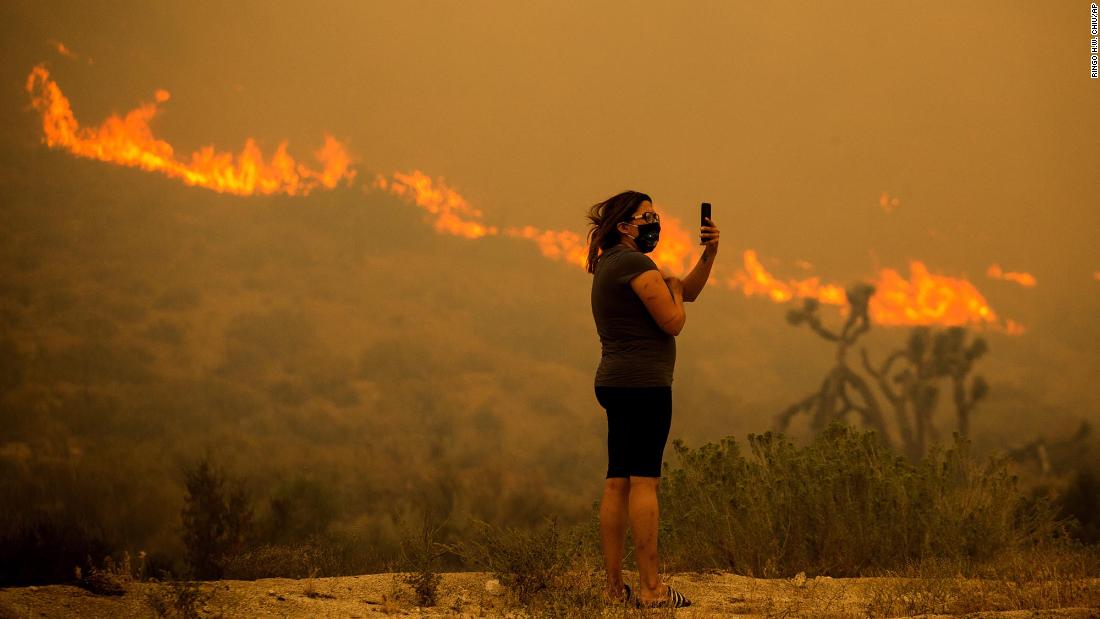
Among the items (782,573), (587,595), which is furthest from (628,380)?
(782,573)

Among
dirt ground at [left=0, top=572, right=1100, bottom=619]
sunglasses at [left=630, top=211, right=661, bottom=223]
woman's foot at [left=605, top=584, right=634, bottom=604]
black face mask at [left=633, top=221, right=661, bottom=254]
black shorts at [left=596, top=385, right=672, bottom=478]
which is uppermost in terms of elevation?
sunglasses at [left=630, top=211, right=661, bottom=223]

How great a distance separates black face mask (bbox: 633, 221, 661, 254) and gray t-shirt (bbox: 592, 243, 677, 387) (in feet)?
0.71

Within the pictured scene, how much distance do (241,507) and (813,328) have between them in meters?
10.7

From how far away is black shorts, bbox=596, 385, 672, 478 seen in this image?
5.06 m

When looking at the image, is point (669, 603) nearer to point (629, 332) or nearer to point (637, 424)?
point (637, 424)

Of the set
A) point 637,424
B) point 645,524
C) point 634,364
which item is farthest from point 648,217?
point 645,524

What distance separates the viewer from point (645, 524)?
510 cm

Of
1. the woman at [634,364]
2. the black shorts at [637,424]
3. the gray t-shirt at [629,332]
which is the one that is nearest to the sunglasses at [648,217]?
the woman at [634,364]

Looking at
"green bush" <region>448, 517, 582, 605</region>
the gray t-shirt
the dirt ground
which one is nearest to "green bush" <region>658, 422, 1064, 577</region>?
the dirt ground

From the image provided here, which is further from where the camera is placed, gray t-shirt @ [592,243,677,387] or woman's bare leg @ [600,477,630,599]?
woman's bare leg @ [600,477,630,599]

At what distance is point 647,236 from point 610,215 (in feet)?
0.72

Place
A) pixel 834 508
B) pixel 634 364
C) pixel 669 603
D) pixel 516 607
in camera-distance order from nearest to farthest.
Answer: pixel 634 364 < pixel 669 603 < pixel 516 607 < pixel 834 508

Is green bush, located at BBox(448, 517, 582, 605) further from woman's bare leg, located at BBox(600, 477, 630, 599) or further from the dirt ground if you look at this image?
woman's bare leg, located at BBox(600, 477, 630, 599)

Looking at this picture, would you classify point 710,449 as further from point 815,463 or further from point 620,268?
point 620,268
